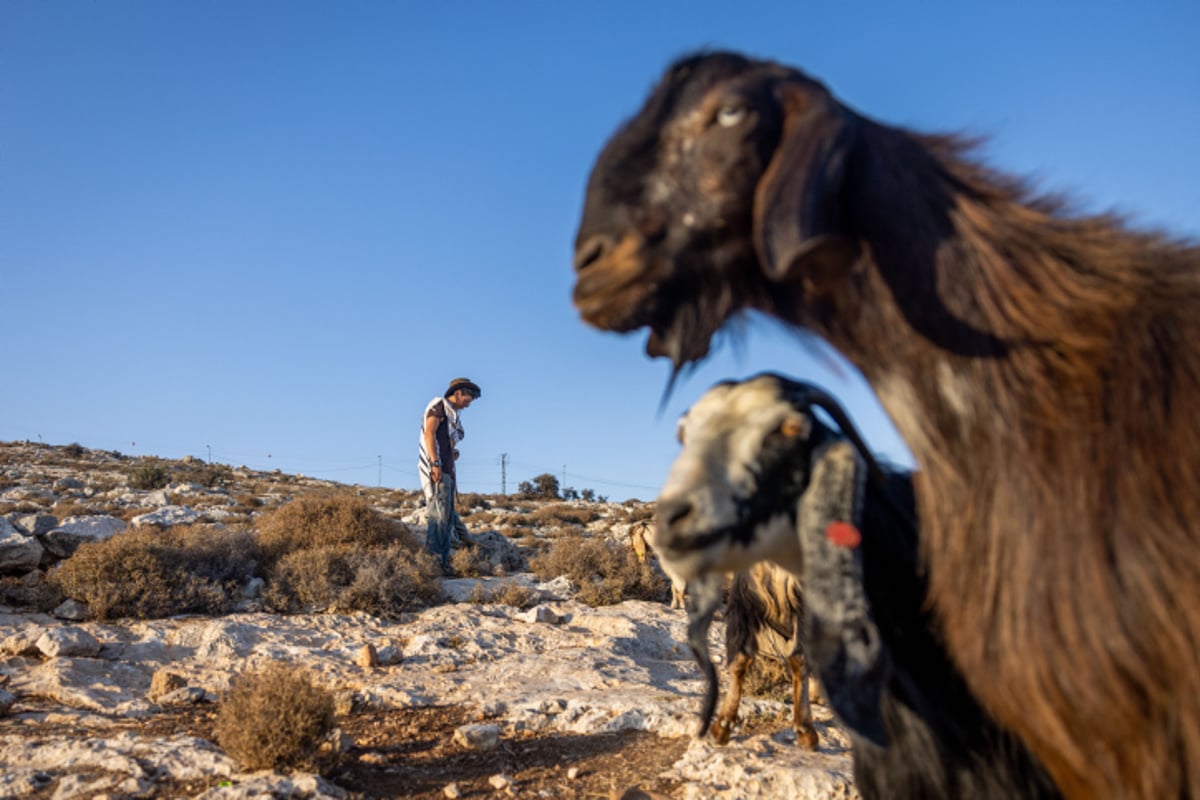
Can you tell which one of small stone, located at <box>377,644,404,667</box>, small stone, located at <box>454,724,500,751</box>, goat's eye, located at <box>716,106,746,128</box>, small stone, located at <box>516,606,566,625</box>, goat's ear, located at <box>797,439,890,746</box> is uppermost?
goat's eye, located at <box>716,106,746,128</box>

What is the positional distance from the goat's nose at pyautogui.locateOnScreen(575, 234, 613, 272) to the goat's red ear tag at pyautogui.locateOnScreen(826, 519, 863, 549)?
34.6 inches

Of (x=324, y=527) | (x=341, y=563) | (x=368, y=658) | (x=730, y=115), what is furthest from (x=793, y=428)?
(x=324, y=527)

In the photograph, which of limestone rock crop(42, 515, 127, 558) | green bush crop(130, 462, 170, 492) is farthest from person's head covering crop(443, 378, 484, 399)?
green bush crop(130, 462, 170, 492)

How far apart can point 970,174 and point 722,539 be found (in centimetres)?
108

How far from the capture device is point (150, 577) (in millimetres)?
9008

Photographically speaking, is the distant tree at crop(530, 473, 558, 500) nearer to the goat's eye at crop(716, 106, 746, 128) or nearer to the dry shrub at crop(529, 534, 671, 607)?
the dry shrub at crop(529, 534, 671, 607)

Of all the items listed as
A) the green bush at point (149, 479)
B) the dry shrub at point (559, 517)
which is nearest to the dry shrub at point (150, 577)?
the dry shrub at point (559, 517)

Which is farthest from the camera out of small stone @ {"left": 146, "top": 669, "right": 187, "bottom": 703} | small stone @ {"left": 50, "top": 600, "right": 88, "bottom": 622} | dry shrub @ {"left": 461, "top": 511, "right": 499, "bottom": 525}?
dry shrub @ {"left": 461, "top": 511, "right": 499, "bottom": 525}

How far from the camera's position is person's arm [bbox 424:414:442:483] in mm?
11812

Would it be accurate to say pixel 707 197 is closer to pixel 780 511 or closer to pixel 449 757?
pixel 780 511

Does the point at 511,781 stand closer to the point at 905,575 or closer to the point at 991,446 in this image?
the point at 905,575

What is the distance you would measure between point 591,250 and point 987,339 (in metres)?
0.92

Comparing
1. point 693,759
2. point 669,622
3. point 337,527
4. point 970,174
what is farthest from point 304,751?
point 337,527

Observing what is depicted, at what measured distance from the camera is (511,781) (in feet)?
16.3
